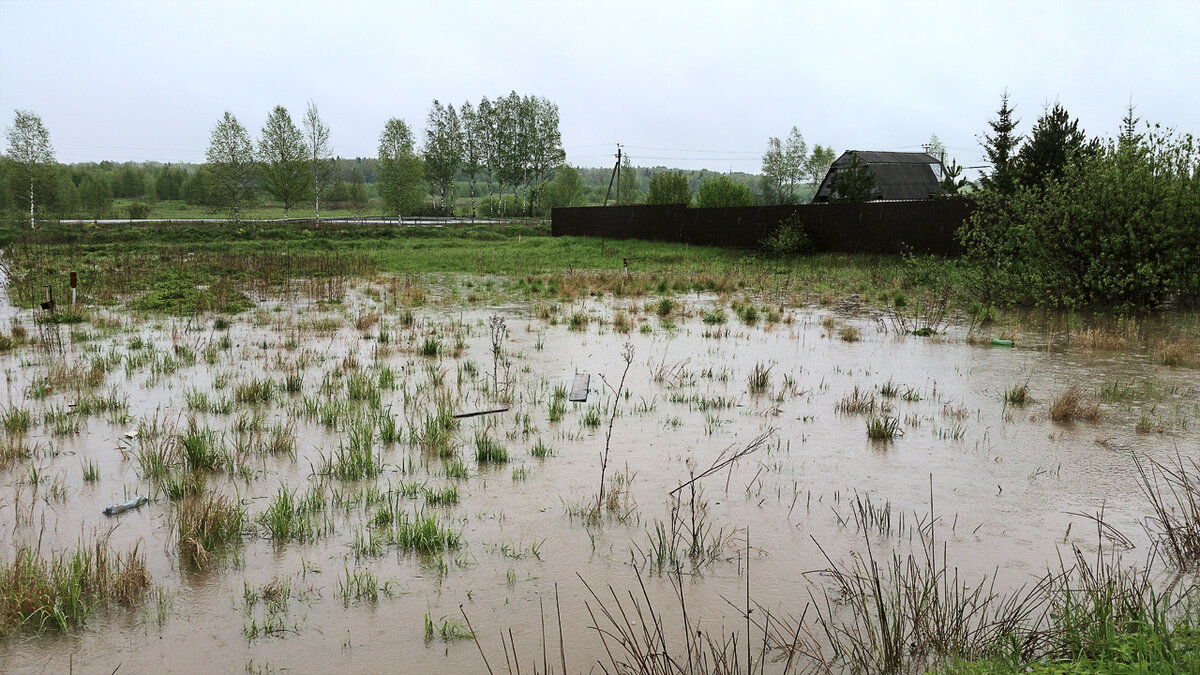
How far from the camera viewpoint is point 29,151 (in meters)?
48.6

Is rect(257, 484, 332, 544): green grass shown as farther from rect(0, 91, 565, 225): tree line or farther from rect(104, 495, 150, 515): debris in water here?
rect(0, 91, 565, 225): tree line

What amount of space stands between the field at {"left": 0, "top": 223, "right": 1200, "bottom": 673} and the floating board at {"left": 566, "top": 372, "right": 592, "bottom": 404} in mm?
146

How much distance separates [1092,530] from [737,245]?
81.3 ft

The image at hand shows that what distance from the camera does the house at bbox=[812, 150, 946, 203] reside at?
4869 cm

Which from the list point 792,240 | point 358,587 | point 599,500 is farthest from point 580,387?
point 792,240

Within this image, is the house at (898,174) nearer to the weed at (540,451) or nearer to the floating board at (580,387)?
the floating board at (580,387)

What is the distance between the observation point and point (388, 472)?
5918mm

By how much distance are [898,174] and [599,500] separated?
165 feet

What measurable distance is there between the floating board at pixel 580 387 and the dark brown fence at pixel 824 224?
1529cm

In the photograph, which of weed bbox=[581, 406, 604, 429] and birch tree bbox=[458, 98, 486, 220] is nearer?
weed bbox=[581, 406, 604, 429]

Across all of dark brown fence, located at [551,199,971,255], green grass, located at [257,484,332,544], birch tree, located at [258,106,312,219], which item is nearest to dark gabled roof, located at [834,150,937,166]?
dark brown fence, located at [551,199,971,255]

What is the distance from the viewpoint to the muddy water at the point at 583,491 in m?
3.73

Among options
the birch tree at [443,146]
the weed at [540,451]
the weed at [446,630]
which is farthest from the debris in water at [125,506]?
the birch tree at [443,146]

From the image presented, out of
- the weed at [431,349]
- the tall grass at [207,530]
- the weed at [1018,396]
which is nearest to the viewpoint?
the tall grass at [207,530]
